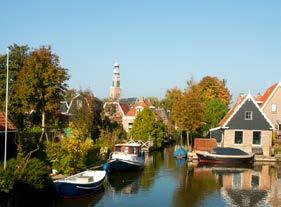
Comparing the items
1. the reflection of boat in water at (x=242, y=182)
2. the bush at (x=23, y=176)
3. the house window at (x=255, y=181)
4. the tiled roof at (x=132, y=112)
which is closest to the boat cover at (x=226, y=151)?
the reflection of boat in water at (x=242, y=182)

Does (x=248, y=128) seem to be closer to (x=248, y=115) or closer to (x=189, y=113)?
(x=248, y=115)

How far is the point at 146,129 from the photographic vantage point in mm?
60469

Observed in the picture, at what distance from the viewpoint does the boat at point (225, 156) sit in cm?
4869

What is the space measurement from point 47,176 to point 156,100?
384 feet

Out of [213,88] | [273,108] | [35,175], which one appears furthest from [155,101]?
[35,175]

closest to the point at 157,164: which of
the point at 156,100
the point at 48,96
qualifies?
the point at 48,96

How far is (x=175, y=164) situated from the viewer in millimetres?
47156

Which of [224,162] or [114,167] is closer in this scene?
[114,167]

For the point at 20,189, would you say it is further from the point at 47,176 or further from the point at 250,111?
the point at 250,111

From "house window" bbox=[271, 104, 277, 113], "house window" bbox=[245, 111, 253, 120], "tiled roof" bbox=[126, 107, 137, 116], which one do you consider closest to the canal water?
"house window" bbox=[245, 111, 253, 120]

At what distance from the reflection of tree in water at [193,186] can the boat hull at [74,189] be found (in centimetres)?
526

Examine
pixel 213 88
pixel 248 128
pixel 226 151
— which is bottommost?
pixel 226 151

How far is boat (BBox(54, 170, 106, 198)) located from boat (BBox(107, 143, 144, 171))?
731 cm

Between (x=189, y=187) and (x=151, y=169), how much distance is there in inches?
366
